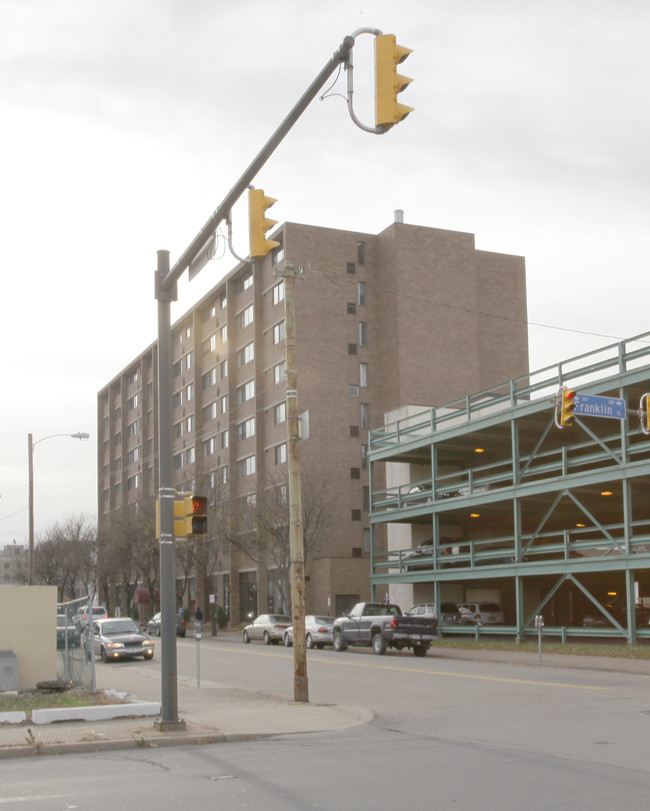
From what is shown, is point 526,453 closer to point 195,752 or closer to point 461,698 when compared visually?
point 461,698

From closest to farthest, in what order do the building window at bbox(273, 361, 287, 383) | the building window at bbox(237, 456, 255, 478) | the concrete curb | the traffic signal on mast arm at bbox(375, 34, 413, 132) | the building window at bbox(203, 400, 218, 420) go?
the traffic signal on mast arm at bbox(375, 34, 413, 132), the concrete curb, the building window at bbox(273, 361, 287, 383), the building window at bbox(237, 456, 255, 478), the building window at bbox(203, 400, 218, 420)

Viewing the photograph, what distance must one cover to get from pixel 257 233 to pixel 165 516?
14.4 ft

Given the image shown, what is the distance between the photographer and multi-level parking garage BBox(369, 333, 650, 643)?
108 feet

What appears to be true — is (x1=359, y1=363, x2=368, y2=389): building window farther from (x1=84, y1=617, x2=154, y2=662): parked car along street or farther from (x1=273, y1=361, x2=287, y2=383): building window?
(x1=84, y1=617, x2=154, y2=662): parked car along street

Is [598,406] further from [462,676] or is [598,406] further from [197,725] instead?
[197,725]

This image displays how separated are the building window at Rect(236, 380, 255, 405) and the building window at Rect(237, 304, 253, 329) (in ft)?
14.4

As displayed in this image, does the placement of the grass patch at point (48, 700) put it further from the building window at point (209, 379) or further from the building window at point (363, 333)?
the building window at point (209, 379)

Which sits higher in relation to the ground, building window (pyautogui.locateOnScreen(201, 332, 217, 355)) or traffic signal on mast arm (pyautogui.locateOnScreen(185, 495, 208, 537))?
building window (pyautogui.locateOnScreen(201, 332, 217, 355))

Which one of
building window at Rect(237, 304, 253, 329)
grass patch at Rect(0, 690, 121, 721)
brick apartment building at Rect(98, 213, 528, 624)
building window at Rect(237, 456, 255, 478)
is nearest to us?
grass patch at Rect(0, 690, 121, 721)

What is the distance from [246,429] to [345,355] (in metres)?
9.91

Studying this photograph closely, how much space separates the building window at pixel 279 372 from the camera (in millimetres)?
63938

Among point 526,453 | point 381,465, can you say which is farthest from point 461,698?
point 381,465

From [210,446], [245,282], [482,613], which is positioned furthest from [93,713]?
[210,446]

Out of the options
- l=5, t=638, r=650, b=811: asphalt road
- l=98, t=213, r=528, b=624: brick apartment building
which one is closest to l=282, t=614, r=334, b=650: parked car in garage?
l=98, t=213, r=528, b=624: brick apartment building
